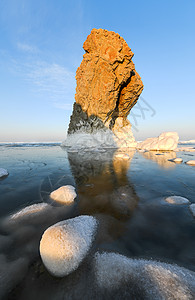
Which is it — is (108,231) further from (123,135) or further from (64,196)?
(123,135)

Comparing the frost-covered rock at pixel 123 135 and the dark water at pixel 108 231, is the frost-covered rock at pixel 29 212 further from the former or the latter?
the frost-covered rock at pixel 123 135

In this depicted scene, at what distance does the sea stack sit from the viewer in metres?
21.1

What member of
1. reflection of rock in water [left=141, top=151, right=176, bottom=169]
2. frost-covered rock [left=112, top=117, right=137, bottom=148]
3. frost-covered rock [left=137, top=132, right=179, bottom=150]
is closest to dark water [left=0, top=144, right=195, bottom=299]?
reflection of rock in water [left=141, top=151, right=176, bottom=169]

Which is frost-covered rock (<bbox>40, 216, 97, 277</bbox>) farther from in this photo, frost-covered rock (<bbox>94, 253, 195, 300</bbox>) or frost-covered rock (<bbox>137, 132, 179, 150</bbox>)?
frost-covered rock (<bbox>137, 132, 179, 150</bbox>)

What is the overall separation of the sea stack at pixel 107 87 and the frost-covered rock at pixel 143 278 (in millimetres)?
22485

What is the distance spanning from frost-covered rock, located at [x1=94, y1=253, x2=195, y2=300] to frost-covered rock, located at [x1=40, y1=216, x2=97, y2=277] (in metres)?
0.21

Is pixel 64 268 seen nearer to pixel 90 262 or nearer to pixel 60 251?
pixel 60 251

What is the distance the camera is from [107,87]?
21.8 metres

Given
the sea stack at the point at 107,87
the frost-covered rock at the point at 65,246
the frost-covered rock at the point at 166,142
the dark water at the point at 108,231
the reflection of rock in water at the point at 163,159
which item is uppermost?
the sea stack at the point at 107,87

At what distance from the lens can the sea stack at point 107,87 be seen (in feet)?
69.2

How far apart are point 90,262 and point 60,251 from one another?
0.34 metres

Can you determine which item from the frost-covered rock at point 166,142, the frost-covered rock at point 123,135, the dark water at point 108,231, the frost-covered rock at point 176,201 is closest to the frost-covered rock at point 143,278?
the dark water at point 108,231

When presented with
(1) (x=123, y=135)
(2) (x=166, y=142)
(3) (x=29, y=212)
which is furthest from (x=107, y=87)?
(3) (x=29, y=212)

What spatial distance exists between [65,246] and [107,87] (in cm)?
2424
